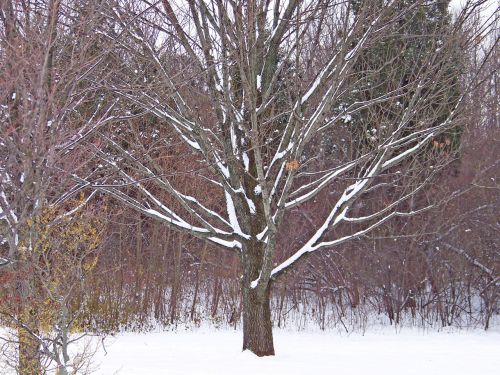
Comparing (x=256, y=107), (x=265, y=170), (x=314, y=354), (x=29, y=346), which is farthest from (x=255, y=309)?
(x=29, y=346)

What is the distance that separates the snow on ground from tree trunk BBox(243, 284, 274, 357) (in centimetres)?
15

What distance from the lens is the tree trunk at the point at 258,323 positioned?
22.8 feet

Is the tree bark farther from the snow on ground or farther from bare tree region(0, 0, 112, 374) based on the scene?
bare tree region(0, 0, 112, 374)

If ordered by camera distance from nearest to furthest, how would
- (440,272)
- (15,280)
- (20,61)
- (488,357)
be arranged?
(20,61), (15,280), (488,357), (440,272)

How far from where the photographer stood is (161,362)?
23.2 ft

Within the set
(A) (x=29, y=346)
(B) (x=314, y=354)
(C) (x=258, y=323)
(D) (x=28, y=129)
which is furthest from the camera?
(B) (x=314, y=354)

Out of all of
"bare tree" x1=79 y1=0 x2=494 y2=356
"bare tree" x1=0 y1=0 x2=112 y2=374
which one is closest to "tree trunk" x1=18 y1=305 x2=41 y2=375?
"bare tree" x1=0 y1=0 x2=112 y2=374

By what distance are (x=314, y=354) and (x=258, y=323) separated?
99 centimetres

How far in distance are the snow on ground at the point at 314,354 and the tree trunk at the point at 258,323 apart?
0.49 feet

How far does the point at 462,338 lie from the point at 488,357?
1.94 metres

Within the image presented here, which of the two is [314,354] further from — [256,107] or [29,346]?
[29,346]

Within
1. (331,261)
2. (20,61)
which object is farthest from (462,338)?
(20,61)

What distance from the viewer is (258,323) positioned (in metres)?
6.96

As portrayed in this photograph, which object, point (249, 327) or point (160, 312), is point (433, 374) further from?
point (160, 312)
